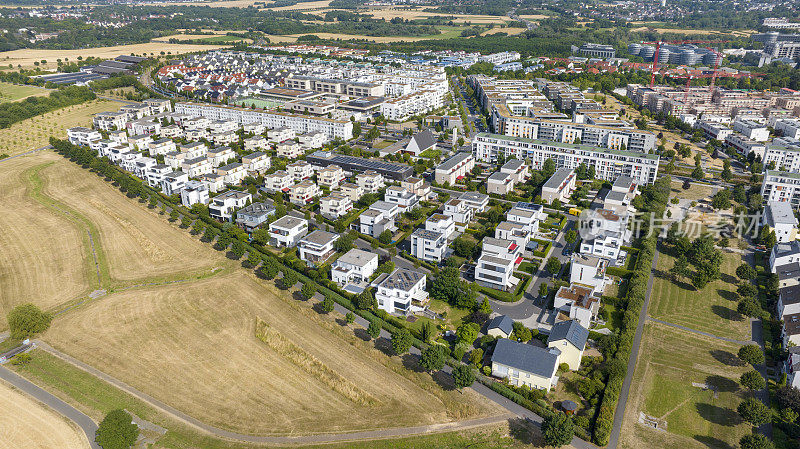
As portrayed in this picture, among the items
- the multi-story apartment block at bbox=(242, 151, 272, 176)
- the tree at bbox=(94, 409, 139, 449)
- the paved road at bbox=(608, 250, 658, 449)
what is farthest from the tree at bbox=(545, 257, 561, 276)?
the multi-story apartment block at bbox=(242, 151, 272, 176)

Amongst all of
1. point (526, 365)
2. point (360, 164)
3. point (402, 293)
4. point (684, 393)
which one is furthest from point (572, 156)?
point (526, 365)

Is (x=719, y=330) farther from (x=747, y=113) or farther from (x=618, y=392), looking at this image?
(x=747, y=113)

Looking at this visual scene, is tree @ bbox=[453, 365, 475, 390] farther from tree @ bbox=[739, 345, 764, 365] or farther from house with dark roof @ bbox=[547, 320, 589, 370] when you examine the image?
tree @ bbox=[739, 345, 764, 365]

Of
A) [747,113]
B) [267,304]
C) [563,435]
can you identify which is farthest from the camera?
[747,113]

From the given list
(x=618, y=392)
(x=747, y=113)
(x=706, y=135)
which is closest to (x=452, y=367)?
(x=618, y=392)

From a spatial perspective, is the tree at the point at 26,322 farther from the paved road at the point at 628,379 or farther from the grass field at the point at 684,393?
the grass field at the point at 684,393

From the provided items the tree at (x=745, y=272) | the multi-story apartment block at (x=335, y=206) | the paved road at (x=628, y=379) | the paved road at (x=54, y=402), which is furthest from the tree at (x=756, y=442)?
the multi-story apartment block at (x=335, y=206)
